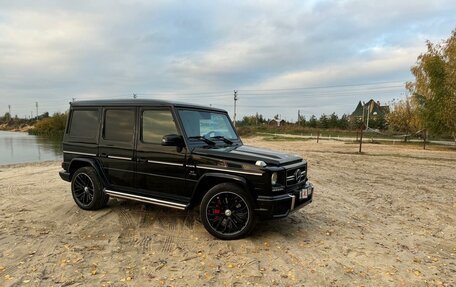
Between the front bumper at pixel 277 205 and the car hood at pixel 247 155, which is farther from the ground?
the car hood at pixel 247 155

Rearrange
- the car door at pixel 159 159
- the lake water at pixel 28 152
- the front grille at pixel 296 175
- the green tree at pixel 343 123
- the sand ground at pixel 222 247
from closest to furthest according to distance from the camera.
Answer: the sand ground at pixel 222 247, the front grille at pixel 296 175, the car door at pixel 159 159, the lake water at pixel 28 152, the green tree at pixel 343 123

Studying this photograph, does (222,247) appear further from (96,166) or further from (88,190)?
(88,190)

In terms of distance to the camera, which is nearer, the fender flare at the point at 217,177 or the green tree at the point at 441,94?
the fender flare at the point at 217,177

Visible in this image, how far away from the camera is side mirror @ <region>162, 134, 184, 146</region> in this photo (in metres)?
5.07

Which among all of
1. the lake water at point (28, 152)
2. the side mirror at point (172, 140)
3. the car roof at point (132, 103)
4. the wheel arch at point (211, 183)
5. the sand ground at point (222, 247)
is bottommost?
the lake water at point (28, 152)

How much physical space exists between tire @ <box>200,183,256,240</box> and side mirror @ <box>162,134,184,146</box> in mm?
853

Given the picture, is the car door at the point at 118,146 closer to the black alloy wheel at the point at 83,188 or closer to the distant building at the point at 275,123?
the black alloy wheel at the point at 83,188

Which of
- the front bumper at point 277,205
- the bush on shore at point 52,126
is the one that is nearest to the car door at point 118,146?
the front bumper at point 277,205

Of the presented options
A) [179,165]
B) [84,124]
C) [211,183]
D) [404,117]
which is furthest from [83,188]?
A: [404,117]

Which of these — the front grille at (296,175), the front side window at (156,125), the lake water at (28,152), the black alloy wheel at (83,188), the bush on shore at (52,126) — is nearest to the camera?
the front grille at (296,175)

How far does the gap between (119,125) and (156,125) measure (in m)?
0.80

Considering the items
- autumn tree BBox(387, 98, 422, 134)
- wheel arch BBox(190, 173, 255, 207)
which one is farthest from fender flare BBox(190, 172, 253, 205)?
autumn tree BBox(387, 98, 422, 134)

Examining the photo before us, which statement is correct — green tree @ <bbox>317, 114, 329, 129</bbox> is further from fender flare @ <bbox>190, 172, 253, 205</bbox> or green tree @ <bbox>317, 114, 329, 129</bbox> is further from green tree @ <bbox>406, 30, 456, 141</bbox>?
fender flare @ <bbox>190, 172, 253, 205</bbox>

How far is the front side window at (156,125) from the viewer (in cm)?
541
